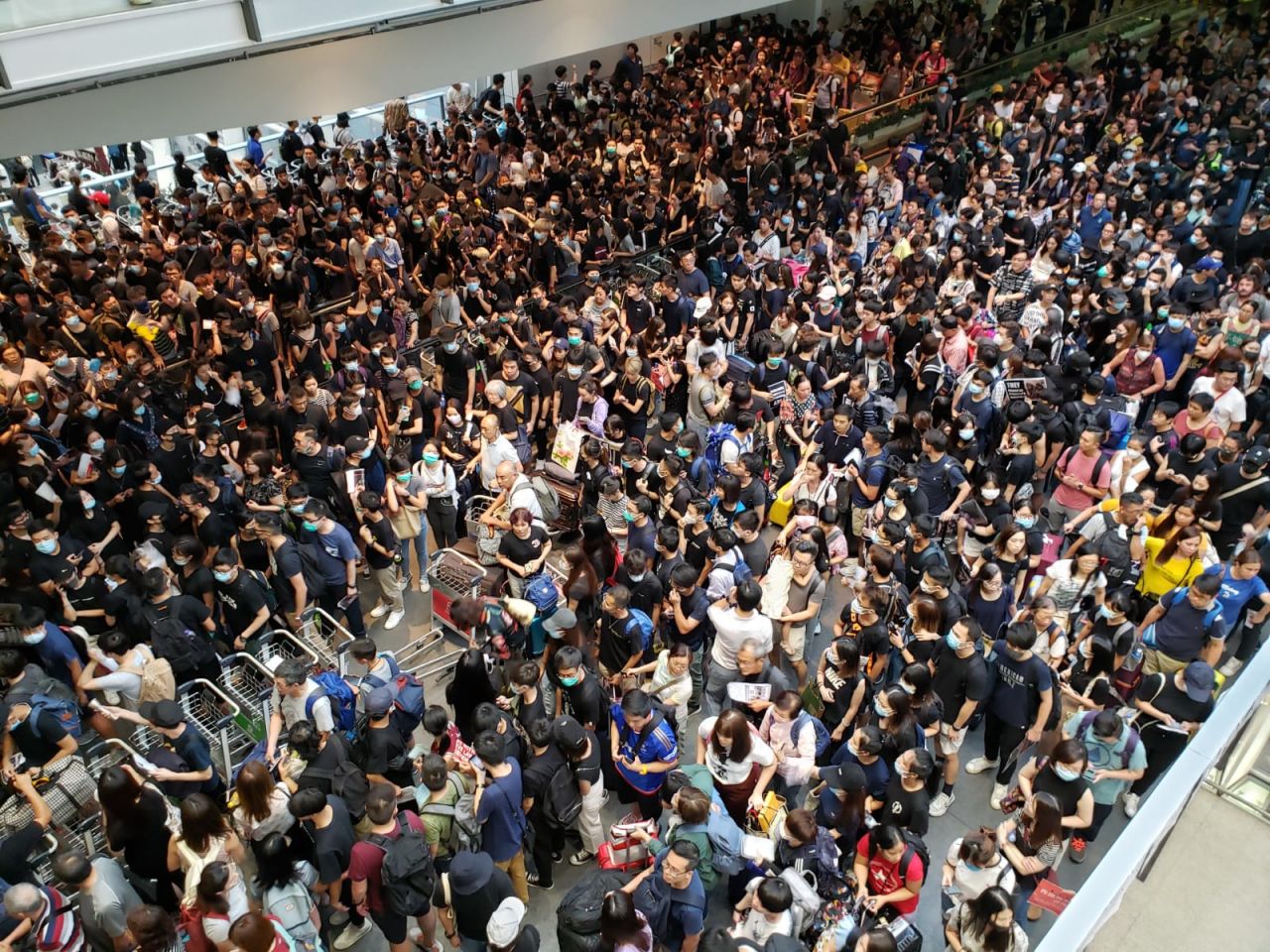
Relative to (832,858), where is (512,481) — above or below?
above

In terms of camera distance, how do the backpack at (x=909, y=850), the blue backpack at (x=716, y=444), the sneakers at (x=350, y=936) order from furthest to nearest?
the blue backpack at (x=716, y=444) < the sneakers at (x=350, y=936) < the backpack at (x=909, y=850)

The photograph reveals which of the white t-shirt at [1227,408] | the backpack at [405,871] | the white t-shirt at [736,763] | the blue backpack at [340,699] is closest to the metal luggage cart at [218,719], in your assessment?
the blue backpack at [340,699]

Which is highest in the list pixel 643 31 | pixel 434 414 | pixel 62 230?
pixel 643 31

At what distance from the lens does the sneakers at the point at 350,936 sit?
5.83m

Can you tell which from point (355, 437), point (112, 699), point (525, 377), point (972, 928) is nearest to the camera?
point (972, 928)

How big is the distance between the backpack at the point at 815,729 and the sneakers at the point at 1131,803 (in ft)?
6.88

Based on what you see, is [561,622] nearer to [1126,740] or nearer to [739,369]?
[1126,740]

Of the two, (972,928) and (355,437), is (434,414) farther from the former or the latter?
(972,928)

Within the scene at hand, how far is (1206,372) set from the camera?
9.20 m

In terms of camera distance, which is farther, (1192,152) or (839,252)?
(1192,152)

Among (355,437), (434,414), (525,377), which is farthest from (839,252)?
(355,437)

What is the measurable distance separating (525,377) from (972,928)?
19.0 ft

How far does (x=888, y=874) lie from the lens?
4.98 m

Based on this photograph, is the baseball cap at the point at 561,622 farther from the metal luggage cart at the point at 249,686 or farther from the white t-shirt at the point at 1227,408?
the white t-shirt at the point at 1227,408
